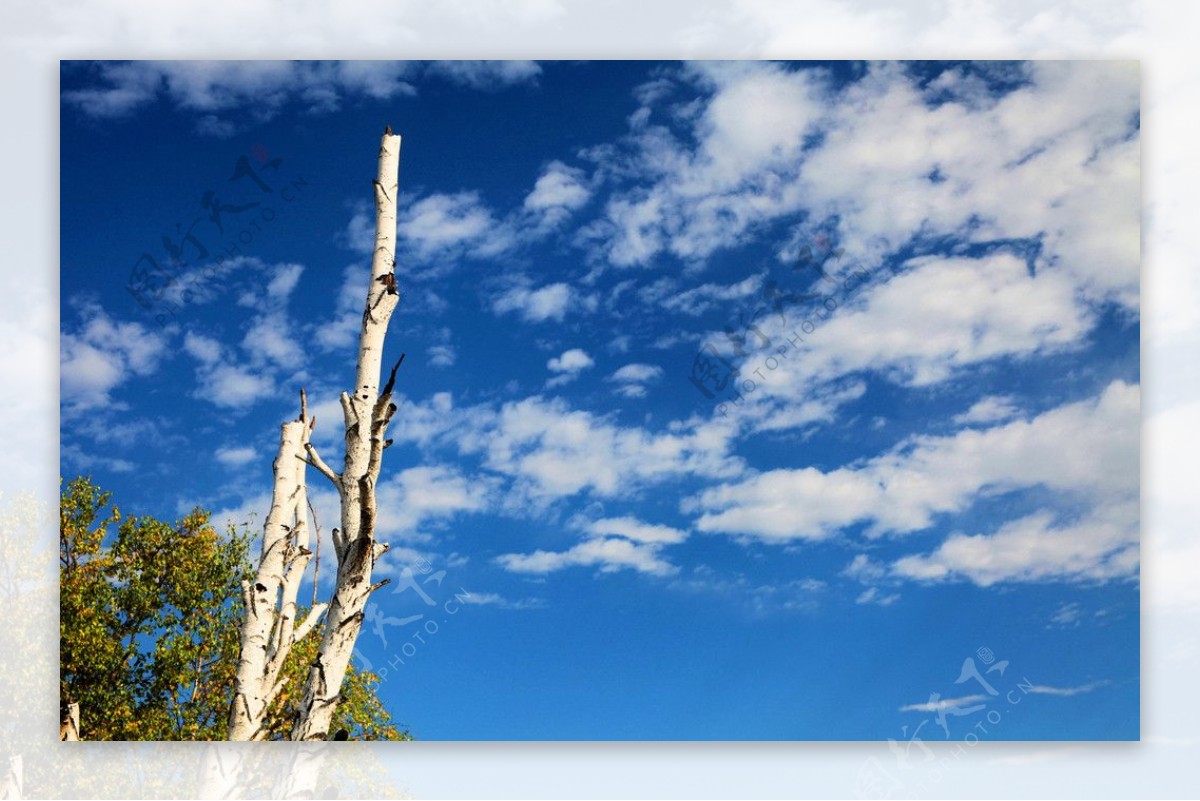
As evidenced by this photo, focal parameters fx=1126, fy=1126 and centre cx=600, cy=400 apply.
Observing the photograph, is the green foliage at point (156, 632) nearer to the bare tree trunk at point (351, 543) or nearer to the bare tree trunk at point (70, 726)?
the bare tree trunk at point (70, 726)

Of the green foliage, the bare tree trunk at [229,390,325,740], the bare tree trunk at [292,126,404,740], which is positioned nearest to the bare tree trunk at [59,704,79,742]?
the green foliage

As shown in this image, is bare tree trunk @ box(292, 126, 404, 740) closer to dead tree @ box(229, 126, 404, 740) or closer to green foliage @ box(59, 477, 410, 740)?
dead tree @ box(229, 126, 404, 740)

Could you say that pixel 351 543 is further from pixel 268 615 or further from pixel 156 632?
pixel 156 632

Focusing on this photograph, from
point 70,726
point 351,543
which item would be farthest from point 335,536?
point 70,726

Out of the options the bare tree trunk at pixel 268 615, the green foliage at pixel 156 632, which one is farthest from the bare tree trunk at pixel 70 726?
the bare tree trunk at pixel 268 615

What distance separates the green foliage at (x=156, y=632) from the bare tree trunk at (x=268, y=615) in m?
0.34

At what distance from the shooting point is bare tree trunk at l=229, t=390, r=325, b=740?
4.68 m

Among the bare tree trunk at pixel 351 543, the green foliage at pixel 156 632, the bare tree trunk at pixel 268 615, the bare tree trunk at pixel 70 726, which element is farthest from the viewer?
the green foliage at pixel 156 632

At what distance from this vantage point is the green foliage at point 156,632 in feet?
17.3

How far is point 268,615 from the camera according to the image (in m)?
4.76

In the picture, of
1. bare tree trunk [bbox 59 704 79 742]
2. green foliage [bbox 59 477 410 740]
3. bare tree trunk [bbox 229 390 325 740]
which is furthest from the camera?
green foliage [bbox 59 477 410 740]

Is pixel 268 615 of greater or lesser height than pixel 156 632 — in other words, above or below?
below

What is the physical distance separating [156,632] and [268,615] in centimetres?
213

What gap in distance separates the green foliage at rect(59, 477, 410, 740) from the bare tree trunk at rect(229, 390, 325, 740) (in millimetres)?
343
